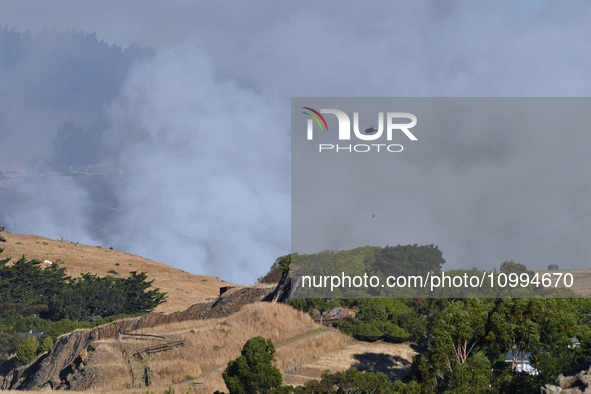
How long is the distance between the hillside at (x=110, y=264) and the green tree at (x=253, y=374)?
73329 millimetres

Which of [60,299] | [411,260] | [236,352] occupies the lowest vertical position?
[236,352]

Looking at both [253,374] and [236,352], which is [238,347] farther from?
[253,374]

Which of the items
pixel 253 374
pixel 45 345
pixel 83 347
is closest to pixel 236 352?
pixel 83 347

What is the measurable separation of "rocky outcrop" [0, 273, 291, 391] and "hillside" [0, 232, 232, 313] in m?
41.1

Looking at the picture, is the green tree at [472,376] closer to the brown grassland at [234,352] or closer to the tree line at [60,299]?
the brown grassland at [234,352]

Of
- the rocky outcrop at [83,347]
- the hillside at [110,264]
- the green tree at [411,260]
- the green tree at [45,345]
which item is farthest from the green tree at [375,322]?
the hillside at [110,264]

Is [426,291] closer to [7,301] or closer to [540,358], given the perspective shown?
[540,358]

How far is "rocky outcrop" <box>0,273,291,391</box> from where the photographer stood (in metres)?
33.8

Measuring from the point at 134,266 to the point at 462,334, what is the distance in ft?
377

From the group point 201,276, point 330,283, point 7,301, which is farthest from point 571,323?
point 201,276

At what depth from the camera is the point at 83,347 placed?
41.9 meters

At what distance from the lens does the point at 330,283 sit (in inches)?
2446

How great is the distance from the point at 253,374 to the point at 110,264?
Result: 10994 centimetres

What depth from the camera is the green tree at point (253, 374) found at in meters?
23.5
